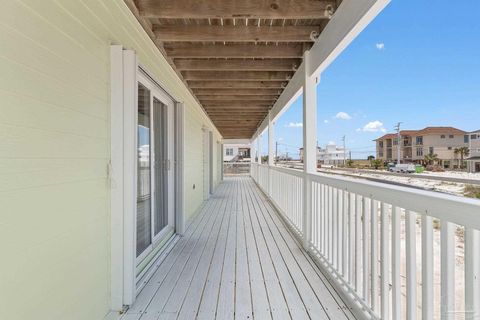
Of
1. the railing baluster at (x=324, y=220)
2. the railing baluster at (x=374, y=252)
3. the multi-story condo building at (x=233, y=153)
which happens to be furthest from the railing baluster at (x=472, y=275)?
the multi-story condo building at (x=233, y=153)

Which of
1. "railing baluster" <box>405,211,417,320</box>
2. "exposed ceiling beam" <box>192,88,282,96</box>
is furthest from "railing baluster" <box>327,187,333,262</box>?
"exposed ceiling beam" <box>192,88,282,96</box>

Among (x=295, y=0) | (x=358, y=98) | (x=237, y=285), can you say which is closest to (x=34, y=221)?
(x=237, y=285)

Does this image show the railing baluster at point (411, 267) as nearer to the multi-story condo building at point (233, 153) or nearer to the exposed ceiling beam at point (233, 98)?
the exposed ceiling beam at point (233, 98)

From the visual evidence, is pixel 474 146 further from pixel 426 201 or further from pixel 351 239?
pixel 351 239

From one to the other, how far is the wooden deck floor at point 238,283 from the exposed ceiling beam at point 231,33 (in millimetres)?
2423

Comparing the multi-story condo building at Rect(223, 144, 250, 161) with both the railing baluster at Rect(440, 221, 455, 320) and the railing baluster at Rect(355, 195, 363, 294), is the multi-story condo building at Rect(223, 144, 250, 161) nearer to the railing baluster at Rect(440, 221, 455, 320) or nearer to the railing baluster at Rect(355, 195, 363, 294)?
the railing baluster at Rect(355, 195, 363, 294)

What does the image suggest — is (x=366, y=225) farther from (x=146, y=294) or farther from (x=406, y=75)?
(x=146, y=294)

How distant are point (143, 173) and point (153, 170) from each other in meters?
0.32

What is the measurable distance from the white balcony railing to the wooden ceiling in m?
1.55

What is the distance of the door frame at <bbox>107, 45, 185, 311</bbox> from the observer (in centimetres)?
198

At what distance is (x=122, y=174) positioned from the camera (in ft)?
6.61

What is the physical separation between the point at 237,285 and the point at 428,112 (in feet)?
6.61

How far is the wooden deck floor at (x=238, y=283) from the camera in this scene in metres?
2.03

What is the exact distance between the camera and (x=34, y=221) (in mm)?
1245
